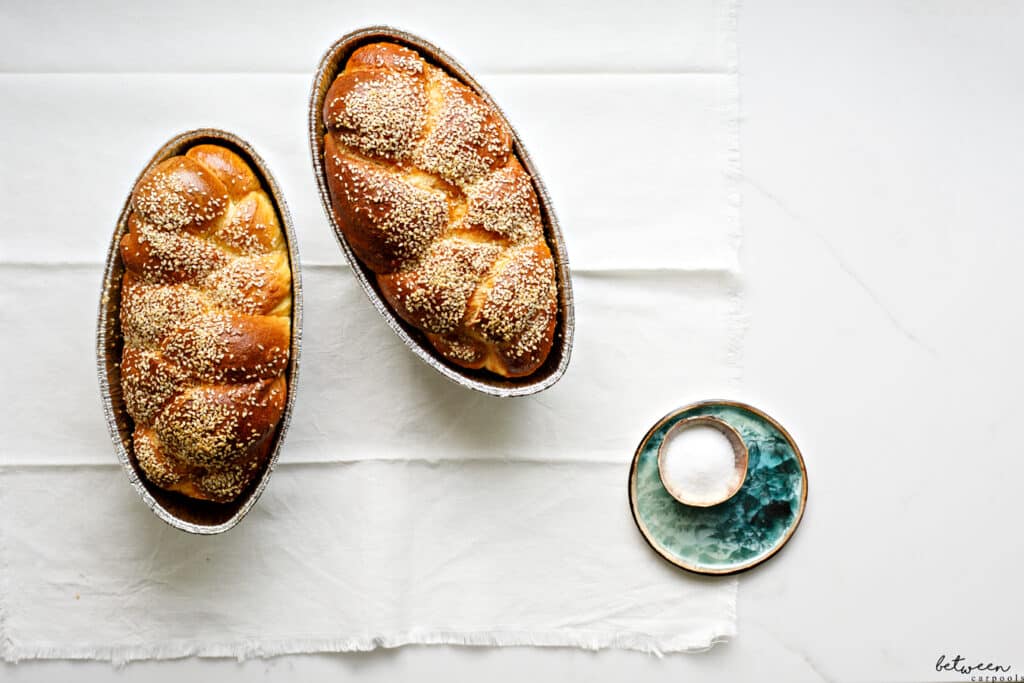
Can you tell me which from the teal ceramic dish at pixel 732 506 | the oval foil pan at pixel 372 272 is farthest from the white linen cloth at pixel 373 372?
Answer: the oval foil pan at pixel 372 272

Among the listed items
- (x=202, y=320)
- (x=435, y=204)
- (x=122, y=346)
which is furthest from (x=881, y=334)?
(x=122, y=346)

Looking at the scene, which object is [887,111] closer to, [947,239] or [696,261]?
[947,239]

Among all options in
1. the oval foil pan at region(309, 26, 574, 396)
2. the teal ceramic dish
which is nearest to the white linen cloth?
the teal ceramic dish

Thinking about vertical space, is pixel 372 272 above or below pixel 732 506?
above

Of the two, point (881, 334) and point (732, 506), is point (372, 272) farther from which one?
point (881, 334)

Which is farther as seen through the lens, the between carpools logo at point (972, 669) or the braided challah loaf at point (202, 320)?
the between carpools logo at point (972, 669)

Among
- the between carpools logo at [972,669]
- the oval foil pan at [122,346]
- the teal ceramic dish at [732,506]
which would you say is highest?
the oval foil pan at [122,346]

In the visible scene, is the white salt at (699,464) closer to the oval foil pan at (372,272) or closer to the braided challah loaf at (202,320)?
the oval foil pan at (372,272)
